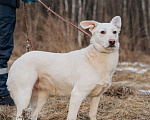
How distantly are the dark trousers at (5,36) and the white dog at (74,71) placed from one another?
0.98 m

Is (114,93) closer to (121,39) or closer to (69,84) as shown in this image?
(69,84)

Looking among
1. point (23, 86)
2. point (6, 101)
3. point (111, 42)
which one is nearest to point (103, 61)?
point (111, 42)

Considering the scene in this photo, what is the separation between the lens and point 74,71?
7.47 feet

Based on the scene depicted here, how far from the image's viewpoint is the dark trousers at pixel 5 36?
10.5ft

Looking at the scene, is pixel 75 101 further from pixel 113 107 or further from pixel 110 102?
pixel 110 102

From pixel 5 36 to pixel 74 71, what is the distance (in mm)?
1545

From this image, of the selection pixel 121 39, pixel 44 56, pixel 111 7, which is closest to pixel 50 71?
pixel 44 56

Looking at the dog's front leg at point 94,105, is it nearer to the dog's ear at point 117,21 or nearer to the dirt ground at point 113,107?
the dirt ground at point 113,107

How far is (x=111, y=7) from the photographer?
11.8 m

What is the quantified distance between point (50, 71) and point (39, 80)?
0.66 ft

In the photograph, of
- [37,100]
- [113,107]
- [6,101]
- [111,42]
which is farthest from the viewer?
[6,101]

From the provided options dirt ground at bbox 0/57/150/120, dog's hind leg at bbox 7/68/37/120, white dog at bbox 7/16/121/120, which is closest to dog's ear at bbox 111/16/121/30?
white dog at bbox 7/16/121/120

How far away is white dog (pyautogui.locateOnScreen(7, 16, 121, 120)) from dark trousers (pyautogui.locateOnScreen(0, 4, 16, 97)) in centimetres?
98

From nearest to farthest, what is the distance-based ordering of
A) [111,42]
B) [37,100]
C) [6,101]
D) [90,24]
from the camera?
1. [111,42]
2. [90,24]
3. [37,100]
4. [6,101]
